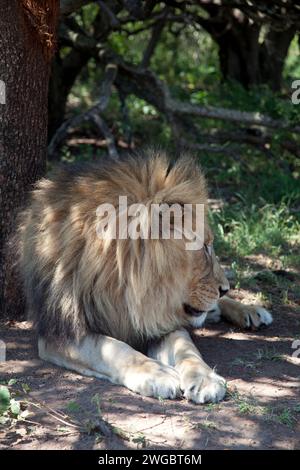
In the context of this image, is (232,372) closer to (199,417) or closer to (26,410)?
(199,417)

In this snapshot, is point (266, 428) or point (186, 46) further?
point (186, 46)

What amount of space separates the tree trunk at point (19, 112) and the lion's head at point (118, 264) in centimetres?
47

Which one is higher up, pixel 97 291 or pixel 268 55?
pixel 268 55

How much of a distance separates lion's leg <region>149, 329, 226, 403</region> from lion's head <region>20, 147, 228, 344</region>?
68mm

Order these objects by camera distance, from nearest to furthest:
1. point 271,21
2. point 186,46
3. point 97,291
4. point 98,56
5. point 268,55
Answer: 1. point 97,291
2. point 271,21
3. point 98,56
4. point 268,55
5. point 186,46

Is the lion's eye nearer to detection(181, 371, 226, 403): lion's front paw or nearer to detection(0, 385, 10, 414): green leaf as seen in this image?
detection(181, 371, 226, 403): lion's front paw

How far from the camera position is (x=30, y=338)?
4.15m

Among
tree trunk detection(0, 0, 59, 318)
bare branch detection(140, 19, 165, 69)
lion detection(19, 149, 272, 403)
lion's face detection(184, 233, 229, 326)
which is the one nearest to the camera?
lion detection(19, 149, 272, 403)

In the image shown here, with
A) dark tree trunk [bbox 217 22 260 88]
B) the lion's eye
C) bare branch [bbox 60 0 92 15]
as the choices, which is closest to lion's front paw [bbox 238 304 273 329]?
the lion's eye

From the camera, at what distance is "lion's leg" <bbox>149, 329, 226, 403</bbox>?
329 cm

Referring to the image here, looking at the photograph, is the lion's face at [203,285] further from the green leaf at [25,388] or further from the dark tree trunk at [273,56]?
the dark tree trunk at [273,56]

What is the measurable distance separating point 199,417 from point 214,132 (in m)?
4.93
